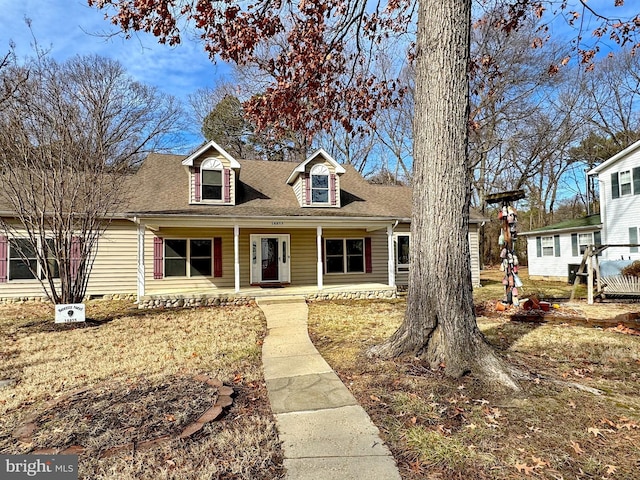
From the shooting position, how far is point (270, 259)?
44.8 ft

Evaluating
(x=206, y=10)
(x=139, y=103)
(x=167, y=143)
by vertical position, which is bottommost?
(x=206, y=10)

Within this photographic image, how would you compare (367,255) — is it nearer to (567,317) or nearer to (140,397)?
(567,317)

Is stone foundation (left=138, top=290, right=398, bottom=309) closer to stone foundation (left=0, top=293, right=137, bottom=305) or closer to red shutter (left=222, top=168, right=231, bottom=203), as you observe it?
stone foundation (left=0, top=293, right=137, bottom=305)

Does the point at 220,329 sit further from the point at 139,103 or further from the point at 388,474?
the point at 139,103

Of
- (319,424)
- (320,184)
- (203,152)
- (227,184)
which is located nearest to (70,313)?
(227,184)

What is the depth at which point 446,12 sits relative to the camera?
4094 millimetres

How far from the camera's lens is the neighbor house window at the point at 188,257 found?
40.4ft

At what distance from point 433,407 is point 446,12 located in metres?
4.25

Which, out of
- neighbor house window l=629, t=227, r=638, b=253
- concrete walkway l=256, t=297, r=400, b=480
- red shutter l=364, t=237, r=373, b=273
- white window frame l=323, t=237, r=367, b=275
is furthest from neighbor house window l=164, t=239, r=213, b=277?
neighbor house window l=629, t=227, r=638, b=253

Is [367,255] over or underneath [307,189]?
underneath

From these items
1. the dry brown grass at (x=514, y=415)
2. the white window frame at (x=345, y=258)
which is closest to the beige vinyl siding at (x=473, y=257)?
the white window frame at (x=345, y=258)

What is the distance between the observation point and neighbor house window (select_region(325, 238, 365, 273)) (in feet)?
46.3

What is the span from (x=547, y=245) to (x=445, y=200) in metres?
19.0

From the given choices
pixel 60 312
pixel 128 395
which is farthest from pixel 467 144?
pixel 60 312
